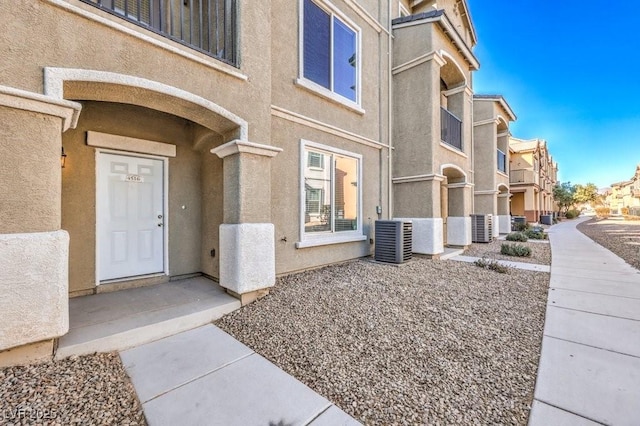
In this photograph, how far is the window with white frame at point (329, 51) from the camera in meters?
6.09

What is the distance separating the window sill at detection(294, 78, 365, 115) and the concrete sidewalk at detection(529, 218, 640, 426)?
221 inches

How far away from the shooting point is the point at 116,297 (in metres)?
4.10

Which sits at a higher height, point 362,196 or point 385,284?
point 362,196

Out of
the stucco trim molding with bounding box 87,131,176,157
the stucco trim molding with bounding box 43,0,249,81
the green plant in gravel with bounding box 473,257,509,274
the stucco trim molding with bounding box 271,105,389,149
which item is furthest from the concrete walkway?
the green plant in gravel with bounding box 473,257,509,274

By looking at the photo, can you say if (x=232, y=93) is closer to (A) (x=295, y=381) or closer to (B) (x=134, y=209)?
(B) (x=134, y=209)

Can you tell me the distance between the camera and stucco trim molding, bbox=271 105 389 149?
17.6ft

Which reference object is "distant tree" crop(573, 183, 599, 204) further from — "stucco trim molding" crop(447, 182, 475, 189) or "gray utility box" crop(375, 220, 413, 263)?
"gray utility box" crop(375, 220, 413, 263)

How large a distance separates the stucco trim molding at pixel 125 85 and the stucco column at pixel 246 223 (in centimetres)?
38

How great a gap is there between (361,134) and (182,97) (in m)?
4.78

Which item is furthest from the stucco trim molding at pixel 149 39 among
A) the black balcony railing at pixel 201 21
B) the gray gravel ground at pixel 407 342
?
the gray gravel ground at pixel 407 342

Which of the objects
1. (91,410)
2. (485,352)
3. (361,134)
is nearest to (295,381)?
(91,410)

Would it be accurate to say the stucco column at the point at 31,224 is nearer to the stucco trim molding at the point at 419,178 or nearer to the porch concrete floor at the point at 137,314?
the porch concrete floor at the point at 137,314

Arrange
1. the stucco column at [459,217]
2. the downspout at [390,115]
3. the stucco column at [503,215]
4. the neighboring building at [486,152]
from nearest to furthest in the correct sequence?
1. the downspout at [390,115]
2. the stucco column at [459,217]
3. the neighboring building at [486,152]
4. the stucco column at [503,215]

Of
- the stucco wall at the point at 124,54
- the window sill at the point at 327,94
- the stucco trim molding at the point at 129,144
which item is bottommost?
the stucco trim molding at the point at 129,144
